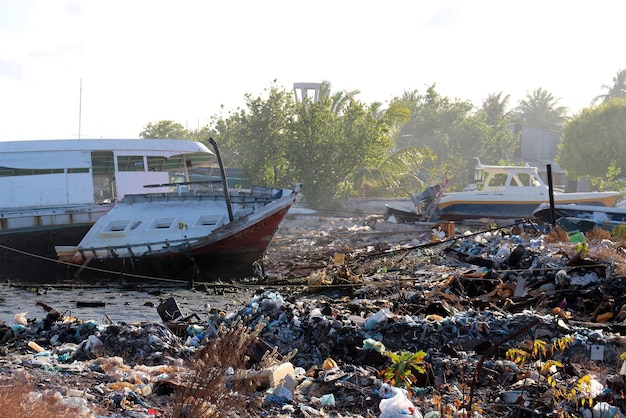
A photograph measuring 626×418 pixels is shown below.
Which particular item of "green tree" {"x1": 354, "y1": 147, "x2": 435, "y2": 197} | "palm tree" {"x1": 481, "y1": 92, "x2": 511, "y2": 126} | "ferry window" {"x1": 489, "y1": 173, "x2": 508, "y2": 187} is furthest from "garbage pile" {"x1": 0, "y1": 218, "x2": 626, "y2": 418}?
"palm tree" {"x1": 481, "y1": 92, "x2": 511, "y2": 126}

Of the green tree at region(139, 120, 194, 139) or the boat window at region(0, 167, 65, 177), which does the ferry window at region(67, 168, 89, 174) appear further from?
the green tree at region(139, 120, 194, 139)

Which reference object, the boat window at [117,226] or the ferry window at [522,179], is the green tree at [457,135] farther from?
the boat window at [117,226]

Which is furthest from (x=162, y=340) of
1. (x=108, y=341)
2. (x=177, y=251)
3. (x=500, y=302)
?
(x=177, y=251)

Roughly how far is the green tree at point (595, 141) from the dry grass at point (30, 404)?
3088cm

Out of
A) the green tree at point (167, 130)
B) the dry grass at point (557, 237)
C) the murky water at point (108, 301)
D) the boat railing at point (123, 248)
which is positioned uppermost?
the green tree at point (167, 130)

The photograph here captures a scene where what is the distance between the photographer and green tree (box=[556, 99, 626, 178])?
3045cm

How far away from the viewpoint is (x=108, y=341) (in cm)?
689

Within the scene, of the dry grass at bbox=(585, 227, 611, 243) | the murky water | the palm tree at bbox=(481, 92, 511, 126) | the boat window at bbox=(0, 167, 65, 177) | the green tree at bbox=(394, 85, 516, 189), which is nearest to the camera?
the murky water

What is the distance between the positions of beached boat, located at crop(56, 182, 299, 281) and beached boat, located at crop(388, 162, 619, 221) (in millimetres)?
6403

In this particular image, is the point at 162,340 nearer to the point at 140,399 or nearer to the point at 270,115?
the point at 140,399

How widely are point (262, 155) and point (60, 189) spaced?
11.8m

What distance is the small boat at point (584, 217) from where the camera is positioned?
1387 cm

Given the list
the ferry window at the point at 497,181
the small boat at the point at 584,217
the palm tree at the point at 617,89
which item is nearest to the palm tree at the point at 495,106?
the palm tree at the point at 617,89

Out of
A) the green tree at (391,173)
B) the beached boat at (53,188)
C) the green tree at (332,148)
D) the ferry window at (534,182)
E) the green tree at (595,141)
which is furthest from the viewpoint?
the green tree at (595,141)
